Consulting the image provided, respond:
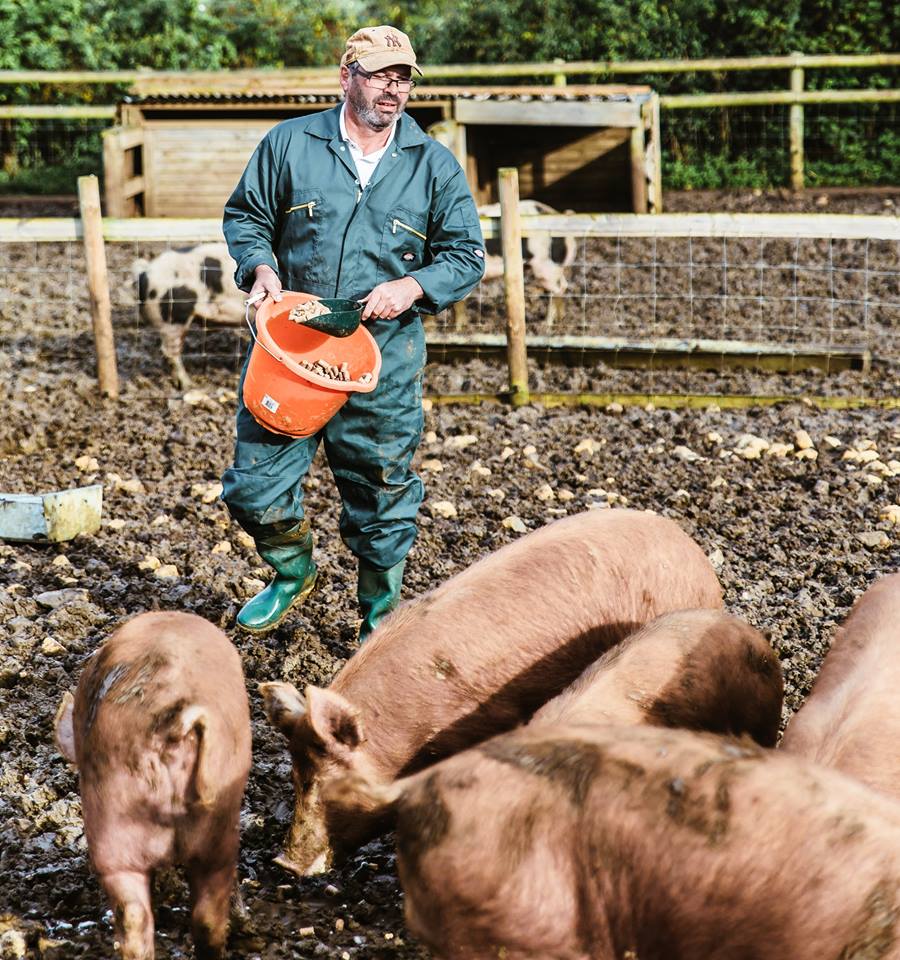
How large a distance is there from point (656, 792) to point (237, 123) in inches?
431

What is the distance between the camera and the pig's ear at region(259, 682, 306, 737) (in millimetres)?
3004

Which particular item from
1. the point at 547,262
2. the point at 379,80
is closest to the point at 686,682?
the point at 379,80

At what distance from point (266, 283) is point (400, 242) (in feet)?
1.58

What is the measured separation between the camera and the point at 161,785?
8.95 ft

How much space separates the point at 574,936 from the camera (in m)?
2.36

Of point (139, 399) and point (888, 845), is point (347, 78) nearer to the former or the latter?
point (888, 845)

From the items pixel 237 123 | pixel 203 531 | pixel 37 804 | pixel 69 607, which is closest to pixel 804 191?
pixel 237 123

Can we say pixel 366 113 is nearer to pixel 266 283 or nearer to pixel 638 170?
pixel 266 283

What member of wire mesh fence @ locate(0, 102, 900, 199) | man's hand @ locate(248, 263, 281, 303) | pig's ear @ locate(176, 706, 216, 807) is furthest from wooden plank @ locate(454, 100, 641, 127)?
pig's ear @ locate(176, 706, 216, 807)

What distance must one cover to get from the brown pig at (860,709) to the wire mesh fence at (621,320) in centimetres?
406

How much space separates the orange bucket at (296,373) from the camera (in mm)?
4027

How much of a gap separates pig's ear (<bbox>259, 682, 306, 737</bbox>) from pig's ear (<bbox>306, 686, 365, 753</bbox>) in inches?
1.2

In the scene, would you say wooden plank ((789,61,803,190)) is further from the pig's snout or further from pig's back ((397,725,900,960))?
pig's back ((397,725,900,960))

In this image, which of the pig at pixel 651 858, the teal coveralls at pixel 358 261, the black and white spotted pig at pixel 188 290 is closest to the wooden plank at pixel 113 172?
the black and white spotted pig at pixel 188 290
